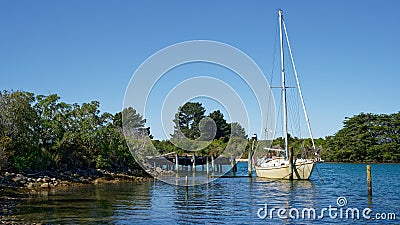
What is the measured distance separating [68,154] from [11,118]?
8.61 m

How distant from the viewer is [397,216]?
82.8 feet

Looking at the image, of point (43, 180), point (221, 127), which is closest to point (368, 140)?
point (221, 127)

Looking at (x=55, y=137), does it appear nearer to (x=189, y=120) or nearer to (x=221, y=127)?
(x=189, y=120)

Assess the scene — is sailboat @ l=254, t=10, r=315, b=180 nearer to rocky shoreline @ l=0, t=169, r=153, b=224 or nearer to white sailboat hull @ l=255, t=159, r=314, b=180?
white sailboat hull @ l=255, t=159, r=314, b=180

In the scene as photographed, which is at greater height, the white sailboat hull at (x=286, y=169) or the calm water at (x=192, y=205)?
the white sailboat hull at (x=286, y=169)

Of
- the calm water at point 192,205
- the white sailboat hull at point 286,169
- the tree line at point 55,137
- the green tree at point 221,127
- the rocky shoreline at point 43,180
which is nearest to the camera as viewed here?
the calm water at point 192,205

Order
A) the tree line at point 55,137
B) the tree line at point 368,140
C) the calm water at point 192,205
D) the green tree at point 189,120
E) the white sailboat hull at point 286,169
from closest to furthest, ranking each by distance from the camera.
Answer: the calm water at point 192,205
the tree line at point 55,137
the white sailboat hull at point 286,169
the green tree at point 189,120
the tree line at point 368,140

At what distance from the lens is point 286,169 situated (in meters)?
50.2

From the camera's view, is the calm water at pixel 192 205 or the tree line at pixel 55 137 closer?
the calm water at pixel 192 205

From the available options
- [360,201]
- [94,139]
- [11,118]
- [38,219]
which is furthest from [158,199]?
[94,139]

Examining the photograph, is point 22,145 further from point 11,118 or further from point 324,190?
point 324,190

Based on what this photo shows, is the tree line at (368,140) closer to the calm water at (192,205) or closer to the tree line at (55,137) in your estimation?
the tree line at (55,137)

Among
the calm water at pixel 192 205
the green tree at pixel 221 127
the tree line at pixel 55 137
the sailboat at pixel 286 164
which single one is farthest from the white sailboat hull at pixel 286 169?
the green tree at pixel 221 127

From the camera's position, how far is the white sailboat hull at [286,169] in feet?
162
